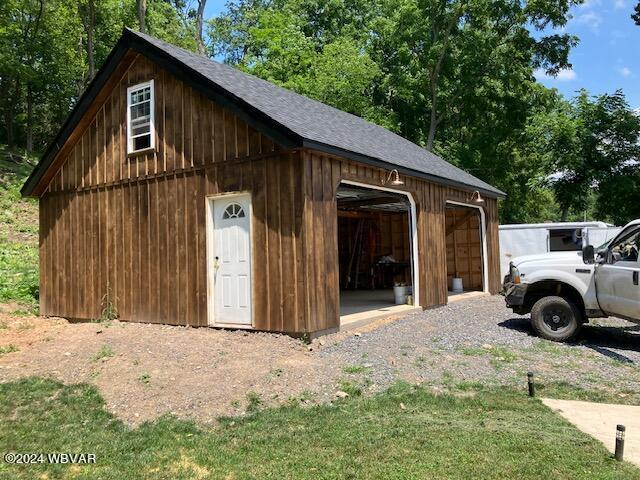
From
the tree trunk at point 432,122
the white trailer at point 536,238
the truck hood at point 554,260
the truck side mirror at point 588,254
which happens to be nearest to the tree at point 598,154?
the tree trunk at point 432,122

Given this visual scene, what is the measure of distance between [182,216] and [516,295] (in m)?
6.25

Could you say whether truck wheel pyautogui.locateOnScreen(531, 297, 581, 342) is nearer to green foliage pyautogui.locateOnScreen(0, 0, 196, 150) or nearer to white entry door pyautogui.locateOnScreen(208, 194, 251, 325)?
white entry door pyautogui.locateOnScreen(208, 194, 251, 325)

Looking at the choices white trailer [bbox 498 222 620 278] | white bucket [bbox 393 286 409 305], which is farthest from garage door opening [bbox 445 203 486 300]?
white bucket [bbox 393 286 409 305]

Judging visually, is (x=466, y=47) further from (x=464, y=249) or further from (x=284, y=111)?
(x=284, y=111)

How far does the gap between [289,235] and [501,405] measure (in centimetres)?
415

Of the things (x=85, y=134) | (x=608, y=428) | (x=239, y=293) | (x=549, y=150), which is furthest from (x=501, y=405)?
(x=549, y=150)

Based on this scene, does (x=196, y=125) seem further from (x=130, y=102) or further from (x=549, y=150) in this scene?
(x=549, y=150)

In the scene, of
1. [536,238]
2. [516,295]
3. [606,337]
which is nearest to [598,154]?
[536,238]

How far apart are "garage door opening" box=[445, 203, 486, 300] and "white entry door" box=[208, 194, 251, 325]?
887 cm

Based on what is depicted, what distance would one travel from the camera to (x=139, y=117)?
1076 centimetres

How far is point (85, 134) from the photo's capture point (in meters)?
11.8

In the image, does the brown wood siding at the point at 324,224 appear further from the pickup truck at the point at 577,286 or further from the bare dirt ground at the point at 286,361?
the pickup truck at the point at 577,286

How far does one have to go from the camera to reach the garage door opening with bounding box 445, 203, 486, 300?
16188mm

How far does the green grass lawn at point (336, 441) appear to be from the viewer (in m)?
3.90
